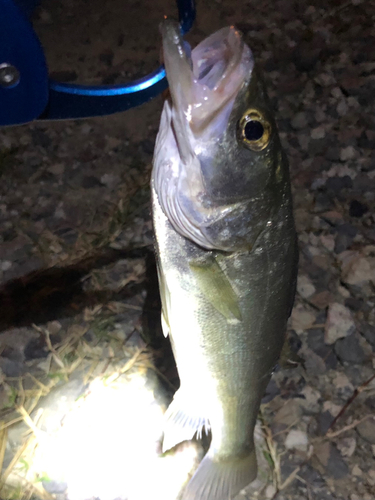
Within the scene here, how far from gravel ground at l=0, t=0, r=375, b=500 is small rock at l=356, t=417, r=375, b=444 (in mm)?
11

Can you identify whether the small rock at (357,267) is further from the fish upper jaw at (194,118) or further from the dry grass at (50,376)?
the fish upper jaw at (194,118)

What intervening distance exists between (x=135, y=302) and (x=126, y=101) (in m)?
1.12

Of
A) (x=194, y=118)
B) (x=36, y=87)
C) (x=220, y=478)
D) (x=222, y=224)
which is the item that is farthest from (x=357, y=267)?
(x=36, y=87)

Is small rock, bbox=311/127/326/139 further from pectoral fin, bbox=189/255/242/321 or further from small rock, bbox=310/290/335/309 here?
pectoral fin, bbox=189/255/242/321

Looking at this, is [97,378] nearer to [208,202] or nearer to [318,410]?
[318,410]

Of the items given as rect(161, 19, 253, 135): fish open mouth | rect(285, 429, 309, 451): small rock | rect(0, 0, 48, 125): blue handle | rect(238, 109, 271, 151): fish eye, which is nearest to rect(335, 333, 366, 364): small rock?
rect(285, 429, 309, 451): small rock

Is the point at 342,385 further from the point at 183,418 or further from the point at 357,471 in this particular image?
the point at 183,418

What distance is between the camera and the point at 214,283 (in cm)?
100

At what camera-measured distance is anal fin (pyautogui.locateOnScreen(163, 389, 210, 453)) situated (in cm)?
130

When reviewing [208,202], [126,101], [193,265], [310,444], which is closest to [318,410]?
[310,444]

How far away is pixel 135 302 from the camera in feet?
6.18

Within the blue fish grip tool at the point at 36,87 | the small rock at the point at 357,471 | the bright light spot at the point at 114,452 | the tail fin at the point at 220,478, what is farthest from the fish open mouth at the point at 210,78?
the small rock at the point at 357,471

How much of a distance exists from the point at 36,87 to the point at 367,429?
1.82m

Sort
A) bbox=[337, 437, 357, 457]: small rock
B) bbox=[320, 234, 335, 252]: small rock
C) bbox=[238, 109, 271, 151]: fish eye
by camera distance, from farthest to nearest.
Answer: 1. bbox=[320, 234, 335, 252]: small rock
2. bbox=[337, 437, 357, 457]: small rock
3. bbox=[238, 109, 271, 151]: fish eye
